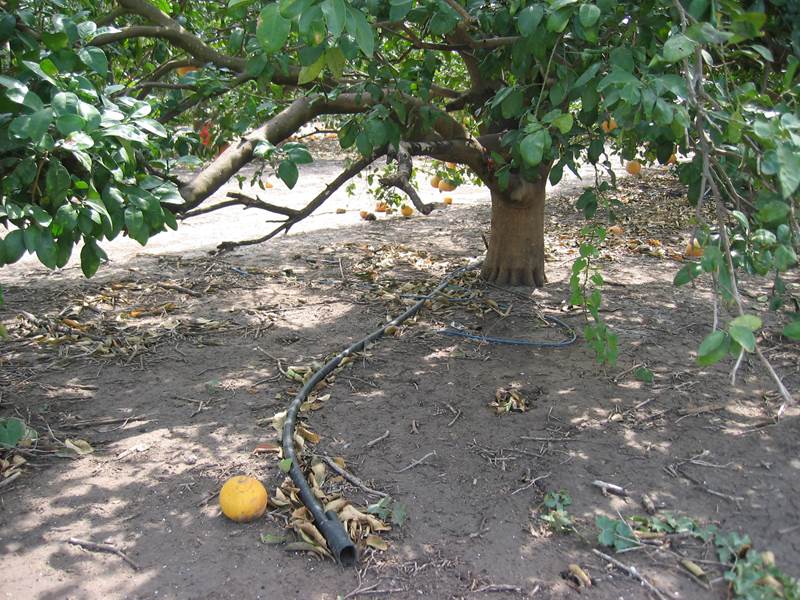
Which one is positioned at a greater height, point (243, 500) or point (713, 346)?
point (713, 346)

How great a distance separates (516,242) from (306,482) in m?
3.01

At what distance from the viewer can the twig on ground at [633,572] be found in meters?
2.32

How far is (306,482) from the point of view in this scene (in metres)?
2.90

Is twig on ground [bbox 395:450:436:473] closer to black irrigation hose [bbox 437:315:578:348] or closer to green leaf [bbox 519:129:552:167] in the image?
black irrigation hose [bbox 437:315:578:348]

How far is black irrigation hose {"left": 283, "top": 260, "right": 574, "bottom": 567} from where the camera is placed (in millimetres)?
2494

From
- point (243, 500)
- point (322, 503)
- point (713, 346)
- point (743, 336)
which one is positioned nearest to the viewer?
point (743, 336)

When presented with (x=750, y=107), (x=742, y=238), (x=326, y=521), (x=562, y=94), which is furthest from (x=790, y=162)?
(x=326, y=521)

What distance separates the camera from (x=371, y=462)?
3137mm

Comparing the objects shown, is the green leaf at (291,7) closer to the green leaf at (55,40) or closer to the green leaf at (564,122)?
the green leaf at (564,122)

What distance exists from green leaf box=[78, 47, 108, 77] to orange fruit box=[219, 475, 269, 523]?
1607 mm

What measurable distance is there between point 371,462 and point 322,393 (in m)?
0.75

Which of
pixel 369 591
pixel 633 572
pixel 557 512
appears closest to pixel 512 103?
pixel 557 512

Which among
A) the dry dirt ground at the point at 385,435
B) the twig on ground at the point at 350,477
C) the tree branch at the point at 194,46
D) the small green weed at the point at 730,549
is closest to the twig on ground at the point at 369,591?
the dry dirt ground at the point at 385,435

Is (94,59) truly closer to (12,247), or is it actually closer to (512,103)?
(12,247)
